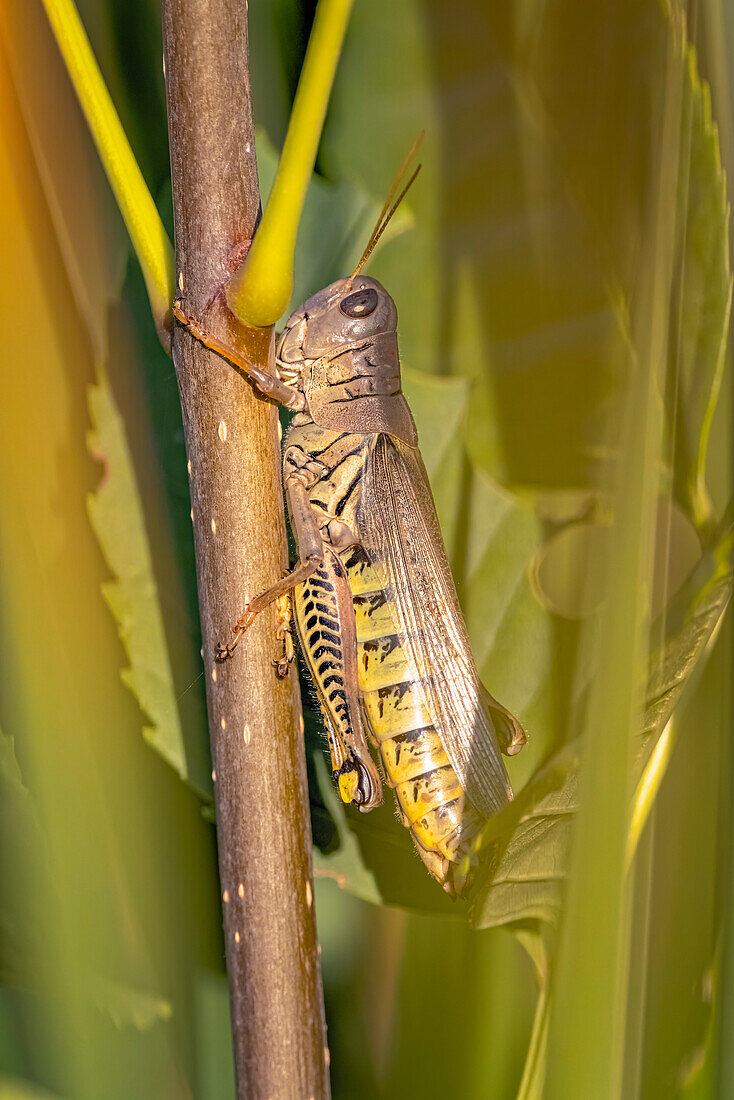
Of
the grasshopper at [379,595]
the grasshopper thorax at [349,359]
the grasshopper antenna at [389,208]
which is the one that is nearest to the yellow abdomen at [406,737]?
the grasshopper at [379,595]

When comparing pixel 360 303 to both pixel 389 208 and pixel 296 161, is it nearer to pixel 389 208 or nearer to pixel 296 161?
pixel 389 208

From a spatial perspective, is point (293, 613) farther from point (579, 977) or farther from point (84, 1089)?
point (84, 1089)

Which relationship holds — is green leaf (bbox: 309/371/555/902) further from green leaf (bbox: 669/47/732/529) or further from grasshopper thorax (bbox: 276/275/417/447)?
green leaf (bbox: 669/47/732/529)

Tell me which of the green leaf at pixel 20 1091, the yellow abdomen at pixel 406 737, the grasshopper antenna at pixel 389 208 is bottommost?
the green leaf at pixel 20 1091

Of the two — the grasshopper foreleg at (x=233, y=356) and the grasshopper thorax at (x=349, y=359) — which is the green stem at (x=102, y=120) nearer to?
the grasshopper foreleg at (x=233, y=356)

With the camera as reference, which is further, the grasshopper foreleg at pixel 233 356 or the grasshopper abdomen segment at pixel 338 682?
the grasshopper abdomen segment at pixel 338 682

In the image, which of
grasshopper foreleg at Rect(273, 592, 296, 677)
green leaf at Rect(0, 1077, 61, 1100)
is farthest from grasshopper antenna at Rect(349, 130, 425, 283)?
green leaf at Rect(0, 1077, 61, 1100)

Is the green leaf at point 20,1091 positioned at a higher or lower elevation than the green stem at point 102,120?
lower
